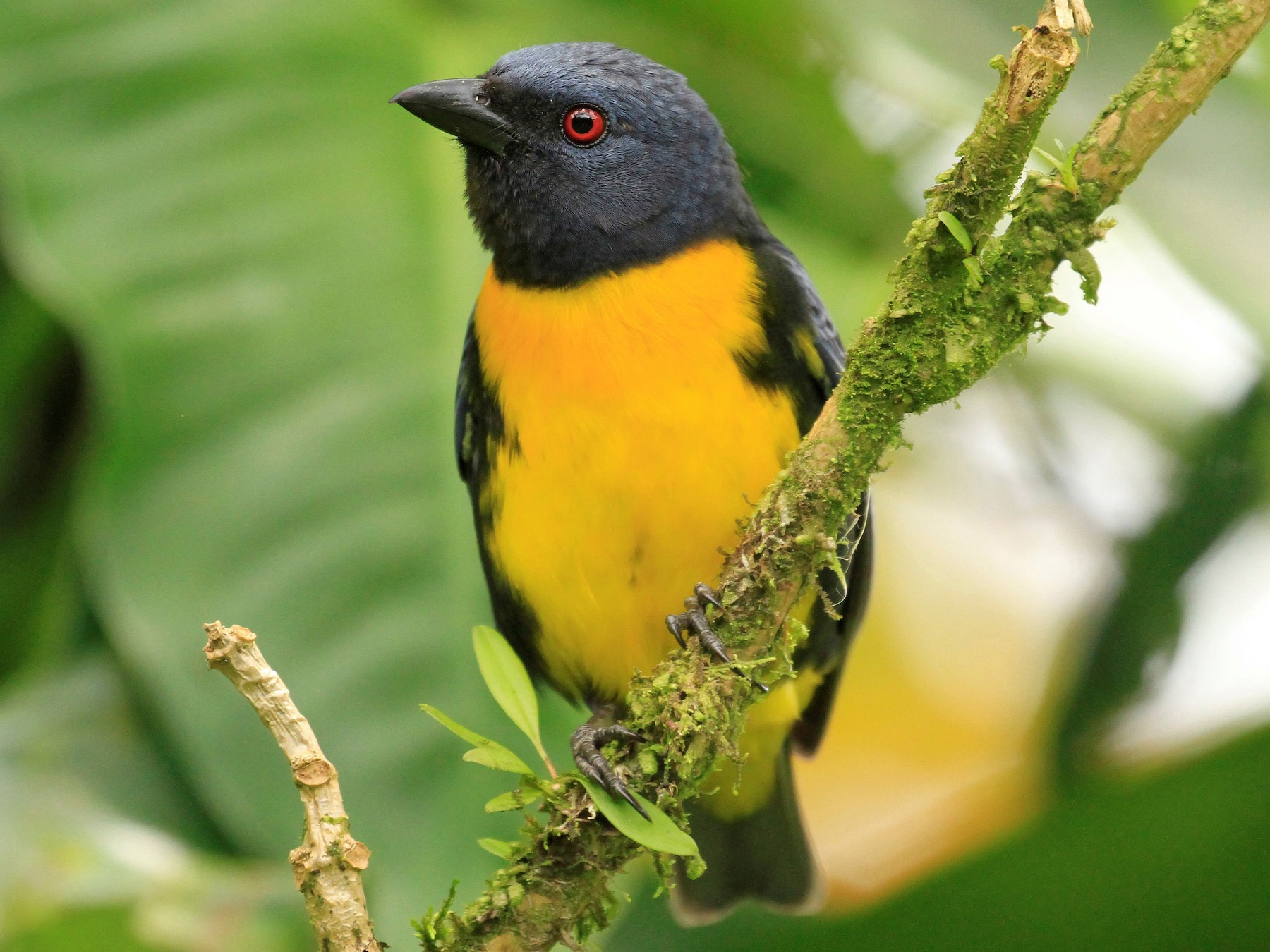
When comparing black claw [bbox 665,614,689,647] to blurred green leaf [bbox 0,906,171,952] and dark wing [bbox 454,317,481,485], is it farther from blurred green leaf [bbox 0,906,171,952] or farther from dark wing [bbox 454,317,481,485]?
blurred green leaf [bbox 0,906,171,952]

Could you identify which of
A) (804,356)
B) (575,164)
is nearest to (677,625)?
(804,356)

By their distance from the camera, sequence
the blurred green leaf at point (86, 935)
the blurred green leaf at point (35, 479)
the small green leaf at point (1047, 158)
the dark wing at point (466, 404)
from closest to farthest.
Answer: the small green leaf at point (1047, 158), the blurred green leaf at point (86, 935), the dark wing at point (466, 404), the blurred green leaf at point (35, 479)

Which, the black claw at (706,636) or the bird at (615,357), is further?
the bird at (615,357)

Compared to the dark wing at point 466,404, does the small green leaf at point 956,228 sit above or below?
above

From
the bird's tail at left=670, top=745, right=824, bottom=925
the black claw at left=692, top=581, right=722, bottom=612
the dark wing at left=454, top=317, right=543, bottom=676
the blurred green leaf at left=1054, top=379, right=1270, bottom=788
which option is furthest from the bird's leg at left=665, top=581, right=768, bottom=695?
the blurred green leaf at left=1054, top=379, right=1270, bottom=788

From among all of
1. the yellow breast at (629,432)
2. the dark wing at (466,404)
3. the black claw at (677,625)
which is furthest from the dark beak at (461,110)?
the black claw at (677,625)

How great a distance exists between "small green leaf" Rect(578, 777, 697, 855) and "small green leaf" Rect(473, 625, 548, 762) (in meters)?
0.11

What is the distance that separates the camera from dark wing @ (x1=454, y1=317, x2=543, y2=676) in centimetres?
298

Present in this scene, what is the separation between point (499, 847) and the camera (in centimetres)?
206

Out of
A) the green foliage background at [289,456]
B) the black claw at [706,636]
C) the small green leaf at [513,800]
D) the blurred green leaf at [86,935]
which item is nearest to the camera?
the small green leaf at [513,800]

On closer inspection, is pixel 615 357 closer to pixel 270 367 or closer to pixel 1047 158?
pixel 270 367

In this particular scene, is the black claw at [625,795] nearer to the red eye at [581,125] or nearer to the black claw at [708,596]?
the black claw at [708,596]

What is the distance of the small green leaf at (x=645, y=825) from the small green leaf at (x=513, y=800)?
0.26ft

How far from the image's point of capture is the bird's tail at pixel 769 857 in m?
3.44
